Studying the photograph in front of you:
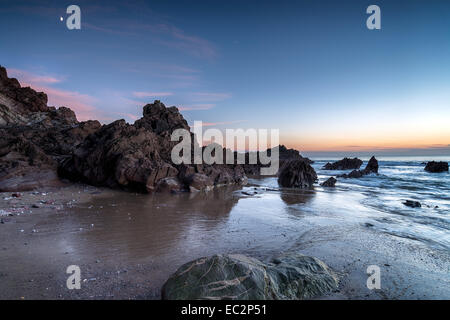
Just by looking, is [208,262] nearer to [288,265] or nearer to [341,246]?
[288,265]

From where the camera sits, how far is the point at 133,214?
848 centimetres

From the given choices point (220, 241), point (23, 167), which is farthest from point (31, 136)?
point (220, 241)

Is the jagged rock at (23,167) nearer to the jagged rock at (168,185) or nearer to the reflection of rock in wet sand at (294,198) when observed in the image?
the jagged rock at (168,185)

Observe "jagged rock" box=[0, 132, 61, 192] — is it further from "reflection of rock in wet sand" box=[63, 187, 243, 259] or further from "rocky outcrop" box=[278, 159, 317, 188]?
"rocky outcrop" box=[278, 159, 317, 188]

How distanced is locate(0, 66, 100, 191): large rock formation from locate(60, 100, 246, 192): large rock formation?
1.59 m

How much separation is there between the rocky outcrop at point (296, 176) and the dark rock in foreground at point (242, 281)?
16804 millimetres

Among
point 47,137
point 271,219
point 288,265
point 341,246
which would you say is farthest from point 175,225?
point 47,137

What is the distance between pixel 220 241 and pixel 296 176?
1602 cm

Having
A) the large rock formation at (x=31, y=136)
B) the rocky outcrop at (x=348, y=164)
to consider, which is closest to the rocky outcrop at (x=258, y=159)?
the rocky outcrop at (x=348, y=164)

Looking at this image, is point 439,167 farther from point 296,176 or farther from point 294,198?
point 294,198

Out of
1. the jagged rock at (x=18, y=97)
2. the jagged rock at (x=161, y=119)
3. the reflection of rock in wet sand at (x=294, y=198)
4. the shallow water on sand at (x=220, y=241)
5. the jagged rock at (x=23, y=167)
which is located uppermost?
the jagged rock at (x=18, y=97)

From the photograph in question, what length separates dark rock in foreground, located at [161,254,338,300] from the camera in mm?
3045

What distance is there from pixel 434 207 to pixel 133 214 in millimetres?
14911

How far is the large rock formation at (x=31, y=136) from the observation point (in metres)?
11.6
